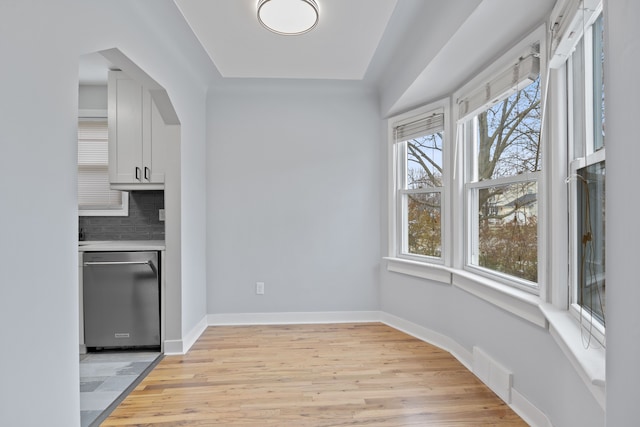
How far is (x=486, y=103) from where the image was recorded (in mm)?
2303

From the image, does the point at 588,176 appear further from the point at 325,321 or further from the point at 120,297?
the point at 120,297

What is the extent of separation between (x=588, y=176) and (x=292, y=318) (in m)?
2.82

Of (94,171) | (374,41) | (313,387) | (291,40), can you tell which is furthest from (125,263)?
(374,41)

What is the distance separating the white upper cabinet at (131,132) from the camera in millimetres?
2947

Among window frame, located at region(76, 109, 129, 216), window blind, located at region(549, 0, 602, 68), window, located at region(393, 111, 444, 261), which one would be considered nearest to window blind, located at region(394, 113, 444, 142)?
window, located at region(393, 111, 444, 261)

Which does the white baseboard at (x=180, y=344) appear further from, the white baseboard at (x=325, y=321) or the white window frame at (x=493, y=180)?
the white window frame at (x=493, y=180)

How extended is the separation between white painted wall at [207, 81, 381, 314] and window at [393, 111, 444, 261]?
0.29m

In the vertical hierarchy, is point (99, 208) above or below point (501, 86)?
below

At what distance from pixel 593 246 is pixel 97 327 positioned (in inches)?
132

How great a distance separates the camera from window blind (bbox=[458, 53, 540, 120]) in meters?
1.88

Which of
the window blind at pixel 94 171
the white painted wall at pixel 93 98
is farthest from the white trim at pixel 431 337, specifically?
the white painted wall at pixel 93 98

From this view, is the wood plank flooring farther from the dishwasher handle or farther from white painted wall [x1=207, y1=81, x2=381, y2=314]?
the dishwasher handle

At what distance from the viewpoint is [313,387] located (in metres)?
2.24

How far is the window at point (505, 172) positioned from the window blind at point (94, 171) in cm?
321
